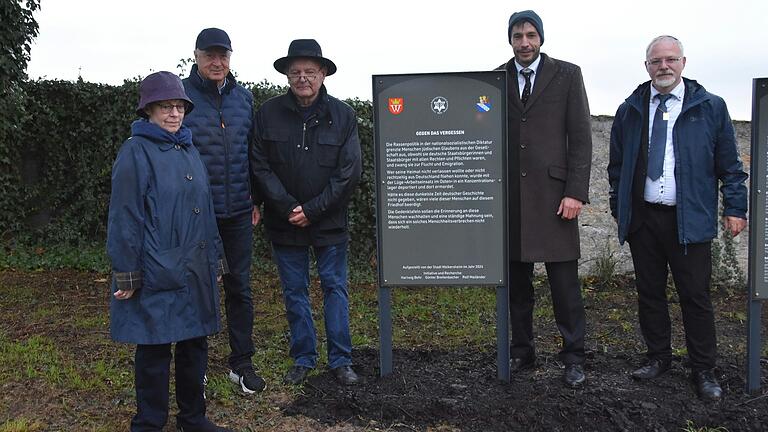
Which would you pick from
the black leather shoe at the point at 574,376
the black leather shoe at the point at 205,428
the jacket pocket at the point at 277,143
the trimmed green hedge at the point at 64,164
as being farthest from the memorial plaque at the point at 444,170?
the trimmed green hedge at the point at 64,164

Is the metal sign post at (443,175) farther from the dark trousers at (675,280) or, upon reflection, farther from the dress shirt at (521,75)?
the dark trousers at (675,280)

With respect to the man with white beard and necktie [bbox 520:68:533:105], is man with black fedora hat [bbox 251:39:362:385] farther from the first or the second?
the man with white beard

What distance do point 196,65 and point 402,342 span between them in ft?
9.50

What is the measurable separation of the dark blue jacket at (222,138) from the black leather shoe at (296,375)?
3.86 feet

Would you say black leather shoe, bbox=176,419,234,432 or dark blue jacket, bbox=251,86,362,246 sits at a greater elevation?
dark blue jacket, bbox=251,86,362,246

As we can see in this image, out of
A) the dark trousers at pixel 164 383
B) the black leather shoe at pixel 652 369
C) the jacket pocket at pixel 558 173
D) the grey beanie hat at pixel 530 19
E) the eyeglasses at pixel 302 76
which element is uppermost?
the grey beanie hat at pixel 530 19

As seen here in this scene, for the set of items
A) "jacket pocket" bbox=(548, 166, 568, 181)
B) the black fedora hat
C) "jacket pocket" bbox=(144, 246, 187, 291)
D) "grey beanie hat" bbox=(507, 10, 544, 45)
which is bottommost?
"jacket pocket" bbox=(144, 246, 187, 291)

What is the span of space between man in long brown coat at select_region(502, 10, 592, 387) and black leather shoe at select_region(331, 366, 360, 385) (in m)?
1.37

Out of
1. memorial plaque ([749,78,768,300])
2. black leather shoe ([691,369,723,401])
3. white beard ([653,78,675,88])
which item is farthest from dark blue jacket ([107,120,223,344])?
memorial plaque ([749,78,768,300])

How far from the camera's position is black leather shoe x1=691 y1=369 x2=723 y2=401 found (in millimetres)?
4781

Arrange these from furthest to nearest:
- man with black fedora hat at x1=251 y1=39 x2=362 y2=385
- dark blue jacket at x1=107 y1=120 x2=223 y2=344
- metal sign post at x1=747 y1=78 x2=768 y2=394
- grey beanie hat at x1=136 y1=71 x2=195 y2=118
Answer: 1. man with black fedora hat at x1=251 y1=39 x2=362 y2=385
2. metal sign post at x1=747 y1=78 x2=768 y2=394
3. grey beanie hat at x1=136 y1=71 x2=195 y2=118
4. dark blue jacket at x1=107 y1=120 x2=223 y2=344

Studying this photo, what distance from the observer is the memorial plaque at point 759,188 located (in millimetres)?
4742

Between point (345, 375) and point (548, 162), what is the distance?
1.96 meters

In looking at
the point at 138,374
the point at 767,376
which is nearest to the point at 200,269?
the point at 138,374
